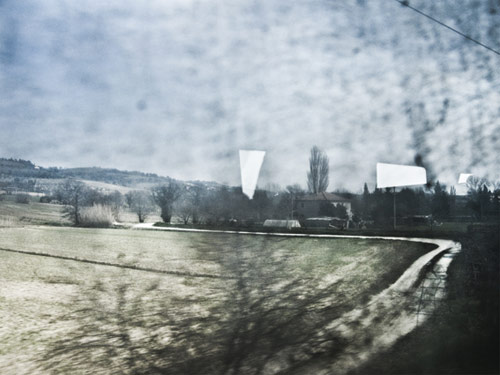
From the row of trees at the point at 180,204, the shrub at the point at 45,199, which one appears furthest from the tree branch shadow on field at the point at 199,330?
the row of trees at the point at 180,204

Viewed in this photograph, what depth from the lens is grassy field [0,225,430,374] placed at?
4328 millimetres

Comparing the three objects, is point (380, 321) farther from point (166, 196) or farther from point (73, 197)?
point (166, 196)

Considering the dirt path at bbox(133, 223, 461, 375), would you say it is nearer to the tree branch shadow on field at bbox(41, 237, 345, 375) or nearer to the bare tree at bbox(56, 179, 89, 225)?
the tree branch shadow on field at bbox(41, 237, 345, 375)

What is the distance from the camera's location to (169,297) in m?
7.43

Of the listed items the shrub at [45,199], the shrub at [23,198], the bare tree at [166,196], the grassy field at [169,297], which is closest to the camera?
the grassy field at [169,297]

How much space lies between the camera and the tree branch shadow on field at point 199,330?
383cm

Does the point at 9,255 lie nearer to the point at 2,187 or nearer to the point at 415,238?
the point at 2,187

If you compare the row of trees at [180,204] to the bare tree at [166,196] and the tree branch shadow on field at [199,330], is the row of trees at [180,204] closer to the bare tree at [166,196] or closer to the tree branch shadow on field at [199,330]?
the bare tree at [166,196]

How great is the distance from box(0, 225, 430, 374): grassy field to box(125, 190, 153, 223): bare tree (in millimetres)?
A: 5393

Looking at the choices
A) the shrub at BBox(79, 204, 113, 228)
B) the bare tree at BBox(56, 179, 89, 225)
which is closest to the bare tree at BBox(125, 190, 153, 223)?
the shrub at BBox(79, 204, 113, 228)

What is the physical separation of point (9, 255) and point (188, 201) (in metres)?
10.7

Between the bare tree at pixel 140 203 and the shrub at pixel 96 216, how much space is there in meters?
1.42

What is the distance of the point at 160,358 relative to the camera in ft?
13.3

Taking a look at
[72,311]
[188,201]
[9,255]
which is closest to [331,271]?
[72,311]
